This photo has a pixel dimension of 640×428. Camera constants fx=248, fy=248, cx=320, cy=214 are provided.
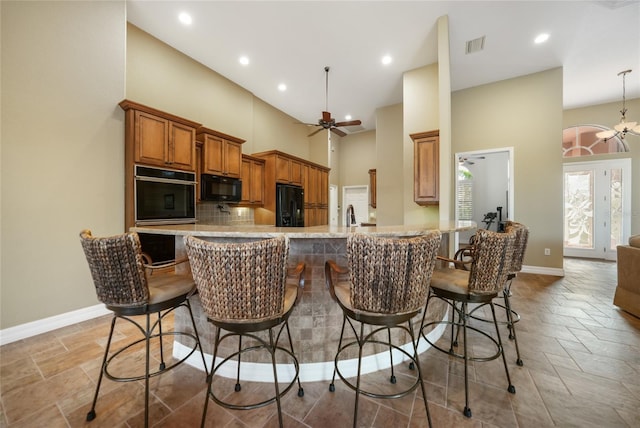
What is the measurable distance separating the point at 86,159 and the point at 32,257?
1080mm

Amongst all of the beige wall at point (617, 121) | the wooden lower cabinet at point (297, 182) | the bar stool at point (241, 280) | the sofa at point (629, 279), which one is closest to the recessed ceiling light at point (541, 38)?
the sofa at point (629, 279)

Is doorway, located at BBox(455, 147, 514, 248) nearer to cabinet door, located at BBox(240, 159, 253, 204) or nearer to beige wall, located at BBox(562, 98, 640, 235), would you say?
beige wall, located at BBox(562, 98, 640, 235)

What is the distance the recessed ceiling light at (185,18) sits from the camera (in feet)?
10.6

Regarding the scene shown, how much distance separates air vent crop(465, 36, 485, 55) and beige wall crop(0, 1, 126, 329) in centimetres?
472

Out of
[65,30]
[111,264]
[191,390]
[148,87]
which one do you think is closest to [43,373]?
[191,390]

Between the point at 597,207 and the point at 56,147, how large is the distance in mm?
9641

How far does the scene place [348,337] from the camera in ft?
5.83

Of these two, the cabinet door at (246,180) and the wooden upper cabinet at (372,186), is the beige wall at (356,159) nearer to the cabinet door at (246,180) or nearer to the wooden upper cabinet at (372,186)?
the wooden upper cabinet at (372,186)

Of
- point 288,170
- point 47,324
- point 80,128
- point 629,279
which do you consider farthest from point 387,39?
point 47,324

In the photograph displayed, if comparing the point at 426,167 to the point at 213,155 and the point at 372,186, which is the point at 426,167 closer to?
the point at 372,186

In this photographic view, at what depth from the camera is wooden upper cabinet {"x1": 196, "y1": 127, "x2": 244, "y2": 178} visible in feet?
12.8

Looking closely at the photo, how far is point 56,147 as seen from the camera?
2.49 m

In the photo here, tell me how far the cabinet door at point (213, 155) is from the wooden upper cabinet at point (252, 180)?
584mm

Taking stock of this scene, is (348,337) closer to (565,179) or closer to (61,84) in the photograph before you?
(61,84)
